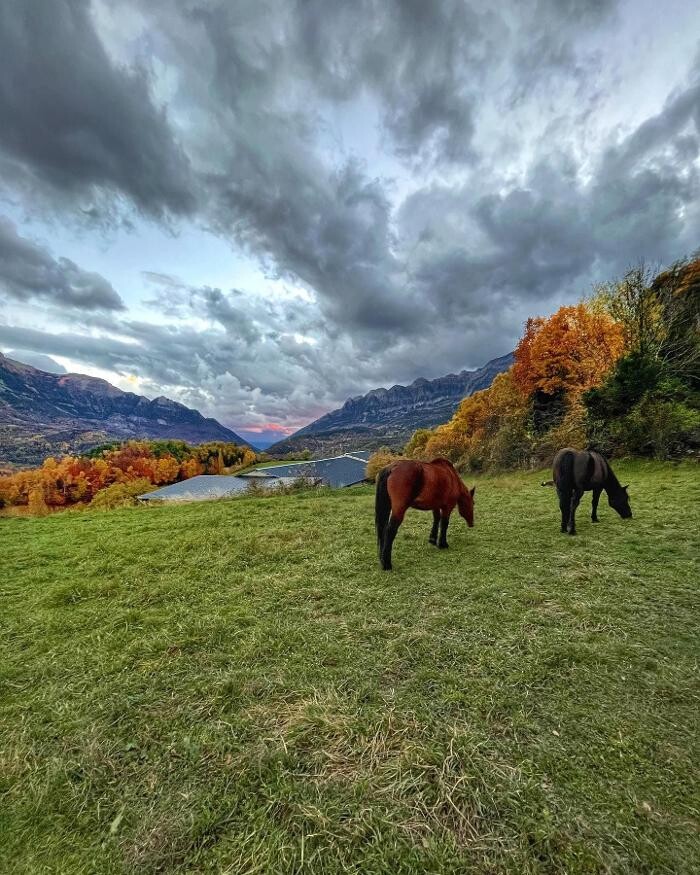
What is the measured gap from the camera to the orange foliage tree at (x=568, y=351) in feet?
80.0

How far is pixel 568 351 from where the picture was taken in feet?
86.6

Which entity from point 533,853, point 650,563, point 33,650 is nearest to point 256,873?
point 533,853

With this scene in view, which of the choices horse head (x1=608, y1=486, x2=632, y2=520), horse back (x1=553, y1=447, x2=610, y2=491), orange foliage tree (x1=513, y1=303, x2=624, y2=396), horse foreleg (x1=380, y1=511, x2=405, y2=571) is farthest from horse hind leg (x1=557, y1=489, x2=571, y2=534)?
orange foliage tree (x1=513, y1=303, x2=624, y2=396)

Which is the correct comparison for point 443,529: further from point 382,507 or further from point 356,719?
point 356,719

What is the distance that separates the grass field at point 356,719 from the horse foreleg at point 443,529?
129 centimetres

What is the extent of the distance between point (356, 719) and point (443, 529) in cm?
487

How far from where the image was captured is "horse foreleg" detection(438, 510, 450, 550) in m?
7.28

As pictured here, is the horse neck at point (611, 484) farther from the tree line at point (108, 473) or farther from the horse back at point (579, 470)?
the tree line at point (108, 473)

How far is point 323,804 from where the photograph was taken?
216 cm

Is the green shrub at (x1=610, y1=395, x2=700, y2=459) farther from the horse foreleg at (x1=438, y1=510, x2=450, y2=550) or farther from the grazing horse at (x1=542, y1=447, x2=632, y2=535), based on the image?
the horse foreleg at (x1=438, y1=510, x2=450, y2=550)

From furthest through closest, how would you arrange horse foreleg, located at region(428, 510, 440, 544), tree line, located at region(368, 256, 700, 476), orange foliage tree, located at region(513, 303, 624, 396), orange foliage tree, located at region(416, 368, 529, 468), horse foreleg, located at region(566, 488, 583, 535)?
orange foliage tree, located at region(416, 368, 529, 468) → orange foliage tree, located at region(513, 303, 624, 396) → tree line, located at region(368, 256, 700, 476) → horse foreleg, located at region(566, 488, 583, 535) → horse foreleg, located at region(428, 510, 440, 544)

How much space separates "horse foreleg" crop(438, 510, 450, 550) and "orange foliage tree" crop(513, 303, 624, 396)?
867 inches

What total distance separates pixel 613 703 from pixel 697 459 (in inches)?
699

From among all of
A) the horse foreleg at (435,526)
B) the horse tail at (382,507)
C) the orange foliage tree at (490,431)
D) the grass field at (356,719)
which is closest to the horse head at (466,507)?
the horse foreleg at (435,526)
